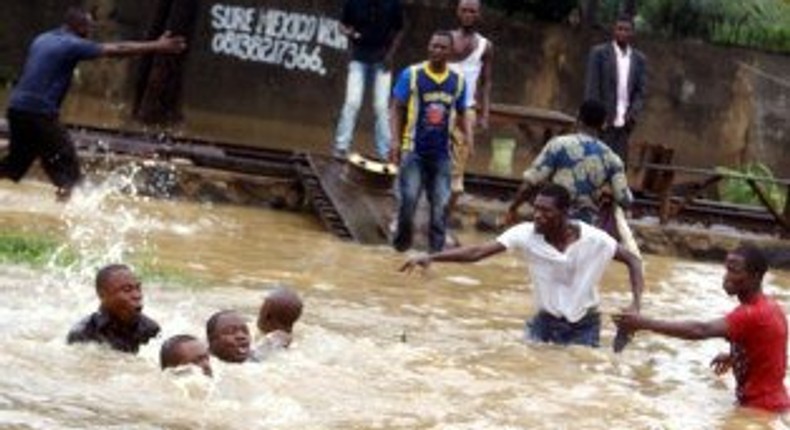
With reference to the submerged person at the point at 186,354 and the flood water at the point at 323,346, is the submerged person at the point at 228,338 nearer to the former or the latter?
the flood water at the point at 323,346

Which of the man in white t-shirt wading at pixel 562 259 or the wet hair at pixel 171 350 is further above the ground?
the man in white t-shirt wading at pixel 562 259

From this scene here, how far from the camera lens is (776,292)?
1502 centimetres

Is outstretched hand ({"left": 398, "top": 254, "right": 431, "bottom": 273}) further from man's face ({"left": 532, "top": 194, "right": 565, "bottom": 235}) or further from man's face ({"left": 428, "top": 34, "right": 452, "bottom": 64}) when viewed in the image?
man's face ({"left": 428, "top": 34, "right": 452, "bottom": 64})

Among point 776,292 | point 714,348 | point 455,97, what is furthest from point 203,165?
point 714,348

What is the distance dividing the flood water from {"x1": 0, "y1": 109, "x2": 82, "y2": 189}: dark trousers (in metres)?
0.34

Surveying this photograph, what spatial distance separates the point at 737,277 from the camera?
8914 millimetres

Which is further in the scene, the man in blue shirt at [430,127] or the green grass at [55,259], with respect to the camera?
the man in blue shirt at [430,127]

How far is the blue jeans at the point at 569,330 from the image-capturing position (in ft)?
33.9

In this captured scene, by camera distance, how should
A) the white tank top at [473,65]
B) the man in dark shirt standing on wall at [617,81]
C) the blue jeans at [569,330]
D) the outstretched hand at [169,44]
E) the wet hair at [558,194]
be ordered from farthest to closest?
the man in dark shirt standing on wall at [617,81]
the white tank top at [473,65]
the outstretched hand at [169,44]
the blue jeans at [569,330]
the wet hair at [558,194]

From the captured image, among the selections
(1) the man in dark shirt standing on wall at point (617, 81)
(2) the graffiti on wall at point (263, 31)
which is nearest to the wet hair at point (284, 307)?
(1) the man in dark shirt standing on wall at point (617, 81)

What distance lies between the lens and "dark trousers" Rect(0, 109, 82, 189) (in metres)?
13.2

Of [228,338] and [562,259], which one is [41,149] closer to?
[562,259]

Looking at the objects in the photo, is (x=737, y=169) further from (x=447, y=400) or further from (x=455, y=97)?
(x=447, y=400)

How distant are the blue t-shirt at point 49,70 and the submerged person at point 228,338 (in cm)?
465
